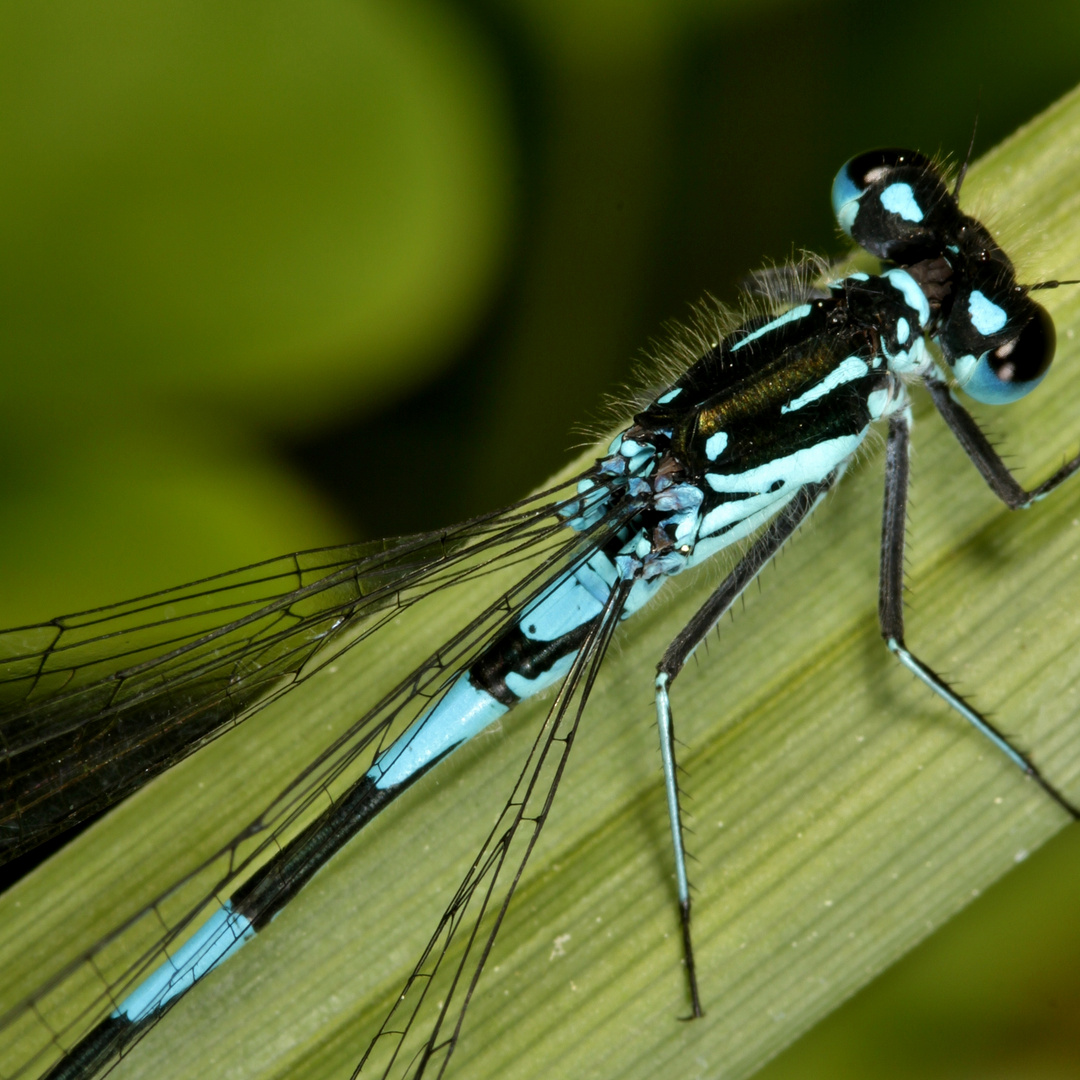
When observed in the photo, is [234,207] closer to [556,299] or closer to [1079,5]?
[556,299]

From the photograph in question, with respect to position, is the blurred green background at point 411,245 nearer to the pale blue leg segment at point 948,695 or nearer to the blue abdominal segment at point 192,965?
the pale blue leg segment at point 948,695

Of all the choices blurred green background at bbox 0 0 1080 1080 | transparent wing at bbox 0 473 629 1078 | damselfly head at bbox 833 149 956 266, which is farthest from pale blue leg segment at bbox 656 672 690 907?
damselfly head at bbox 833 149 956 266

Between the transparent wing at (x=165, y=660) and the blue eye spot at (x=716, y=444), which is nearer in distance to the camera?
the blue eye spot at (x=716, y=444)

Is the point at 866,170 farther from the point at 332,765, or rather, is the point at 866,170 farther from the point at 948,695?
the point at 332,765

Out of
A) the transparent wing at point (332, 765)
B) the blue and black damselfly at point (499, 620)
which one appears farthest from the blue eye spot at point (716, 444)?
the transparent wing at point (332, 765)

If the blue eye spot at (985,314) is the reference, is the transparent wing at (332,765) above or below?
above

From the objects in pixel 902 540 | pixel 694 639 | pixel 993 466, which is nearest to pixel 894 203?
pixel 993 466
